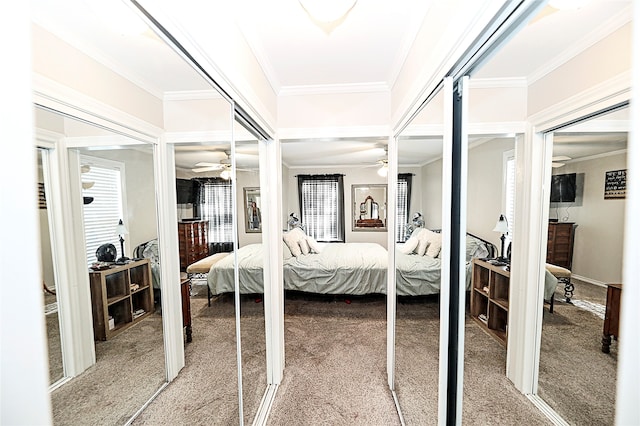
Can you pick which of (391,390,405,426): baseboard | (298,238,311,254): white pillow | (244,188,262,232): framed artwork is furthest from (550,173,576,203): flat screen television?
(298,238,311,254): white pillow

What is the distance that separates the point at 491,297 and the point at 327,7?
4.51 ft

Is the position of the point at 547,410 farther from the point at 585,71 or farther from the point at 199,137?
the point at 199,137

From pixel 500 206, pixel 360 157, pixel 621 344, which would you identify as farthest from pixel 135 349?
pixel 360 157

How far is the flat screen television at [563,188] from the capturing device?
583 millimetres

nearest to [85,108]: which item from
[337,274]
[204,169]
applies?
[204,169]

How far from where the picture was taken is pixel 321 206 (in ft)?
21.8

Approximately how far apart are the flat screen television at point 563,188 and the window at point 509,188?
0.44 ft

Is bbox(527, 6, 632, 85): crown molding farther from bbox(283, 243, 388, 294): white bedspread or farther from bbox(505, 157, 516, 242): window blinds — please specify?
bbox(283, 243, 388, 294): white bedspread

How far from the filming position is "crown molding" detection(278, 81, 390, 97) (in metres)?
2.10

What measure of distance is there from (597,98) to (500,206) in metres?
0.40

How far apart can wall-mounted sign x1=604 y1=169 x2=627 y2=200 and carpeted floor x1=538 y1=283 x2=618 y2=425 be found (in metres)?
0.19

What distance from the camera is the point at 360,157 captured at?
218 inches

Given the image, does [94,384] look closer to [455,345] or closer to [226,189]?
[226,189]

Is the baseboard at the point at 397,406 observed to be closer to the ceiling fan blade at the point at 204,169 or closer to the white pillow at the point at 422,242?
the white pillow at the point at 422,242
